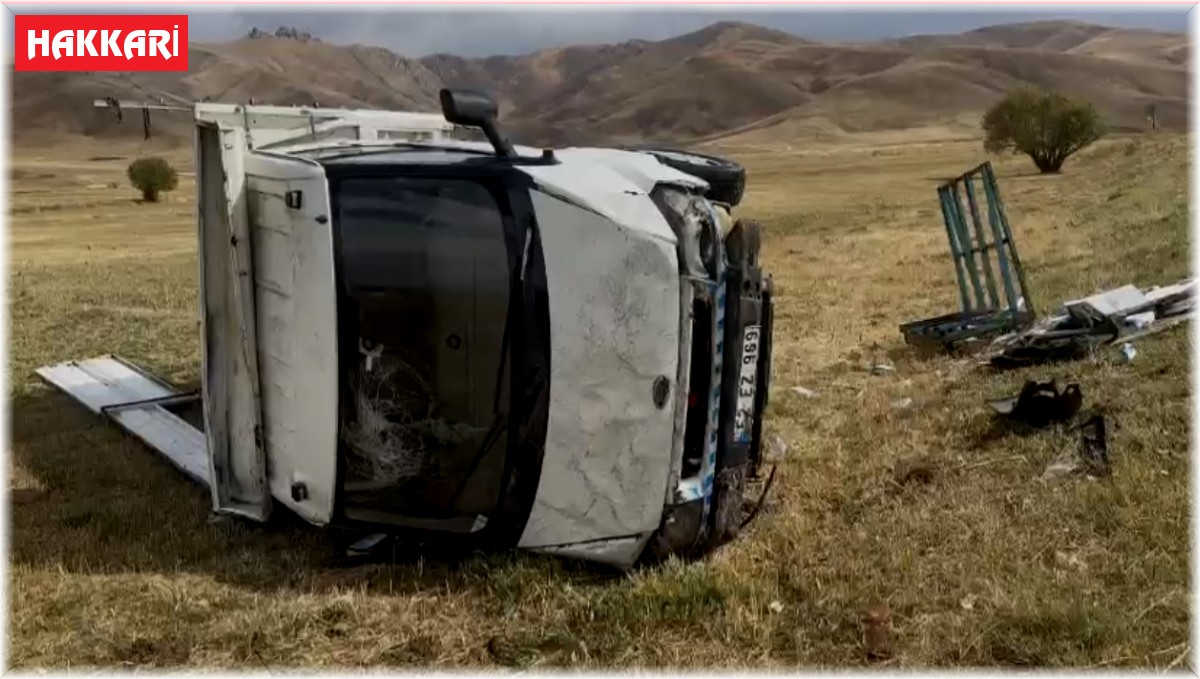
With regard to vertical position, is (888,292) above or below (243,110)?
below

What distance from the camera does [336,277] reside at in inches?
159

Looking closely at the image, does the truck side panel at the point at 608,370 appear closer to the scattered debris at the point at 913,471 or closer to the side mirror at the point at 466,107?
the side mirror at the point at 466,107

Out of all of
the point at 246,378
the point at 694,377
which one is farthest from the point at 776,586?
the point at 246,378

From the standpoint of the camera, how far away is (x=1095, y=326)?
7.25 metres

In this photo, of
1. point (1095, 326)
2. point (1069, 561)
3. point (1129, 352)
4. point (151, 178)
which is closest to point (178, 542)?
point (1069, 561)

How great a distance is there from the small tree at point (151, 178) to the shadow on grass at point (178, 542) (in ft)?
122

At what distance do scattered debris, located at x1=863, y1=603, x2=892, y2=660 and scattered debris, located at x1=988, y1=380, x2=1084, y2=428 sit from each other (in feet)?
7.25

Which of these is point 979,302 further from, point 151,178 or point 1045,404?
point 151,178

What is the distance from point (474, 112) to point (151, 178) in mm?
39665

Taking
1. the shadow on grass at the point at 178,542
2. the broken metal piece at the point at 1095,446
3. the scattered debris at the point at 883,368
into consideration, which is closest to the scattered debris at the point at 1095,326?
the scattered debris at the point at 883,368

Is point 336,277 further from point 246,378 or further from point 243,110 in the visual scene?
point 243,110

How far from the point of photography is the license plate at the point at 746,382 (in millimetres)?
4172

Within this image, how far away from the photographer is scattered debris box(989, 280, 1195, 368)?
278 inches

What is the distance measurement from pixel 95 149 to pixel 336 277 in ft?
395
